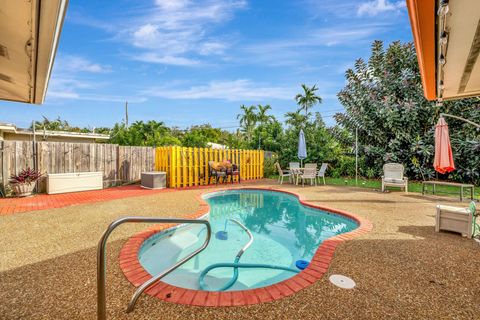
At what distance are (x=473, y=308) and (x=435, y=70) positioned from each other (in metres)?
3.01

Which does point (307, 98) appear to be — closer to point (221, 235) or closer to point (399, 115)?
point (399, 115)

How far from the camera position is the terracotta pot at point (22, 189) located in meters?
7.05

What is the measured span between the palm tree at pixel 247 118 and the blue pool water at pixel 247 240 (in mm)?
20621

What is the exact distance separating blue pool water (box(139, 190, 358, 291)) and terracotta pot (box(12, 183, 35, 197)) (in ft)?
18.9

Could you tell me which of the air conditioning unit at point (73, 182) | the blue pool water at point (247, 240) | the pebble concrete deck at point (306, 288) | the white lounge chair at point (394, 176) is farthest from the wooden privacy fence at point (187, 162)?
the white lounge chair at point (394, 176)

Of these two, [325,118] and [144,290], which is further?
[325,118]

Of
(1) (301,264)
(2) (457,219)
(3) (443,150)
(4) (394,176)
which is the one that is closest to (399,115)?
(4) (394,176)

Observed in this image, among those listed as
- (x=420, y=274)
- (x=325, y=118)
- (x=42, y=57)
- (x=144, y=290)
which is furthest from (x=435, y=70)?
(x=325, y=118)

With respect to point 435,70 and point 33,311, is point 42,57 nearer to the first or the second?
point 33,311

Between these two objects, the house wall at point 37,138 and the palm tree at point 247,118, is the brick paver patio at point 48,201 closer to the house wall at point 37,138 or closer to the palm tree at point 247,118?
the house wall at point 37,138

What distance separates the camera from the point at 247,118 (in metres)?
27.5

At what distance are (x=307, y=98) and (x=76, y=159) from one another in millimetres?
20601

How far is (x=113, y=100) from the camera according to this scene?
30.4 meters

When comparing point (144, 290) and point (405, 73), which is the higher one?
point (405, 73)
